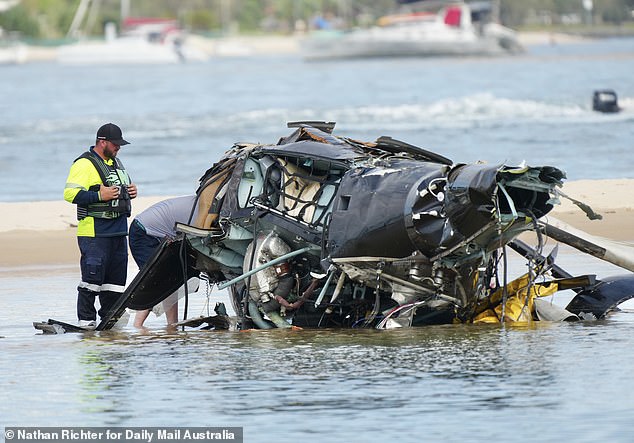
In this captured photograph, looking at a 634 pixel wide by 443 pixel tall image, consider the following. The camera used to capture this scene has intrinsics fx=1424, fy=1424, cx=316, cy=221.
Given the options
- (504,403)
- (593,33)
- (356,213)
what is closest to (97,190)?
(356,213)

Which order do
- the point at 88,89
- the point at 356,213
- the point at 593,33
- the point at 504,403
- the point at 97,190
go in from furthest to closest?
the point at 593,33 → the point at 88,89 → the point at 97,190 → the point at 356,213 → the point at 504,403

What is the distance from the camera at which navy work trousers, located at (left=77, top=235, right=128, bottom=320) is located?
12102 mm

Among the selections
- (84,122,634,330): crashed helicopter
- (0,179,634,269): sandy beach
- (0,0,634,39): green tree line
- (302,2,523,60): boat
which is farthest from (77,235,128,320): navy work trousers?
(0,0,634,39): green tree line

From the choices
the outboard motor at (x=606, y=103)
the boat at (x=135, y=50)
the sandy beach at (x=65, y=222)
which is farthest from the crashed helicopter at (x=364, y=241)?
the boat at (x=135, y=50)

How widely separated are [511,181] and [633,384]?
1.72 meters

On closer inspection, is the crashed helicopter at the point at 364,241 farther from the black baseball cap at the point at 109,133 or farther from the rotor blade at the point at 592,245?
the black baseball cap at the point at 109,133

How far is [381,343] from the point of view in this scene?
36.6 feet

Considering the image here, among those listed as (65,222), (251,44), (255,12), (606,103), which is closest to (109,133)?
(65,222)

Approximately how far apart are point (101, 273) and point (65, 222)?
7648 millimetres

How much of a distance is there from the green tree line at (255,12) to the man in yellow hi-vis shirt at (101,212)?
4673 inches

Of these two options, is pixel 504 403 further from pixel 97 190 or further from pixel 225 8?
pixel 225 8

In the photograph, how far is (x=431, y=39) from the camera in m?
96.8

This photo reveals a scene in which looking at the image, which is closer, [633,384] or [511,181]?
[633,384]

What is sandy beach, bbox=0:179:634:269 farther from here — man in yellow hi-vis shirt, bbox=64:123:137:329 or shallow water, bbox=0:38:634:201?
man in yellow hi-vis shirt, bbox=64:123:137:329
